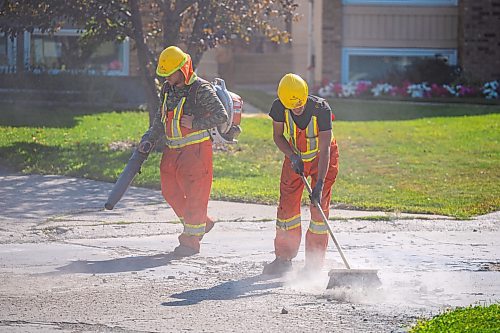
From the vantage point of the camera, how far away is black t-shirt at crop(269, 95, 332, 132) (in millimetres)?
7797

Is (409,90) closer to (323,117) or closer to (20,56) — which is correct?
(20,56)

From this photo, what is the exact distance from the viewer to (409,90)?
67.7 ft

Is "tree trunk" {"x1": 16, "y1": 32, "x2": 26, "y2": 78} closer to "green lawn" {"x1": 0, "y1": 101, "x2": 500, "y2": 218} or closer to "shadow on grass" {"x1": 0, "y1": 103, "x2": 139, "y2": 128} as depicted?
"shadow on grass" {"x1": 0, "y1": 103, "x2": 139, "y2": 128}

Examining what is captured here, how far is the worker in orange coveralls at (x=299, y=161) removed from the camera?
773 centimetres

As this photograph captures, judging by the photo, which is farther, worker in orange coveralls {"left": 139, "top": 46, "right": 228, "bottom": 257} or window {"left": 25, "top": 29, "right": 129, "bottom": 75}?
window {"left": 25, "top": 29, "right": 129, "bottom": 75}

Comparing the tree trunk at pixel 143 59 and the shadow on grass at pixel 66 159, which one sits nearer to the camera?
the shadow on grass at pixel 66 159

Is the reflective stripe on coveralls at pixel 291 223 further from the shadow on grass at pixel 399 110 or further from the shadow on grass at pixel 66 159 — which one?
the shadow on grass at pixel 399 110

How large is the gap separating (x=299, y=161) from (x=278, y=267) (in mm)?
854

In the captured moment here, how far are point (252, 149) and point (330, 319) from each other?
25.7 feet

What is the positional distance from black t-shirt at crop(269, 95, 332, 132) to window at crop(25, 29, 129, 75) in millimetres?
11293

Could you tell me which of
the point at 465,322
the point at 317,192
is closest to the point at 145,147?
the point at 317,192

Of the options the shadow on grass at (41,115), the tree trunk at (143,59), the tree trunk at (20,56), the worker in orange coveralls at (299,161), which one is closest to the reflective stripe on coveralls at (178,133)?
the worker in orange coveralls at (299,161)

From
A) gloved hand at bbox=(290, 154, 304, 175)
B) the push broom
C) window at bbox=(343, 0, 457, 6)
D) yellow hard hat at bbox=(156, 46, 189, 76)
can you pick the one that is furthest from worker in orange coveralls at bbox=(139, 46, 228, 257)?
window at bbox=(343, 0, 457, 6)

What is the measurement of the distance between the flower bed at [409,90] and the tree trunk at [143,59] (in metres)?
7.84
